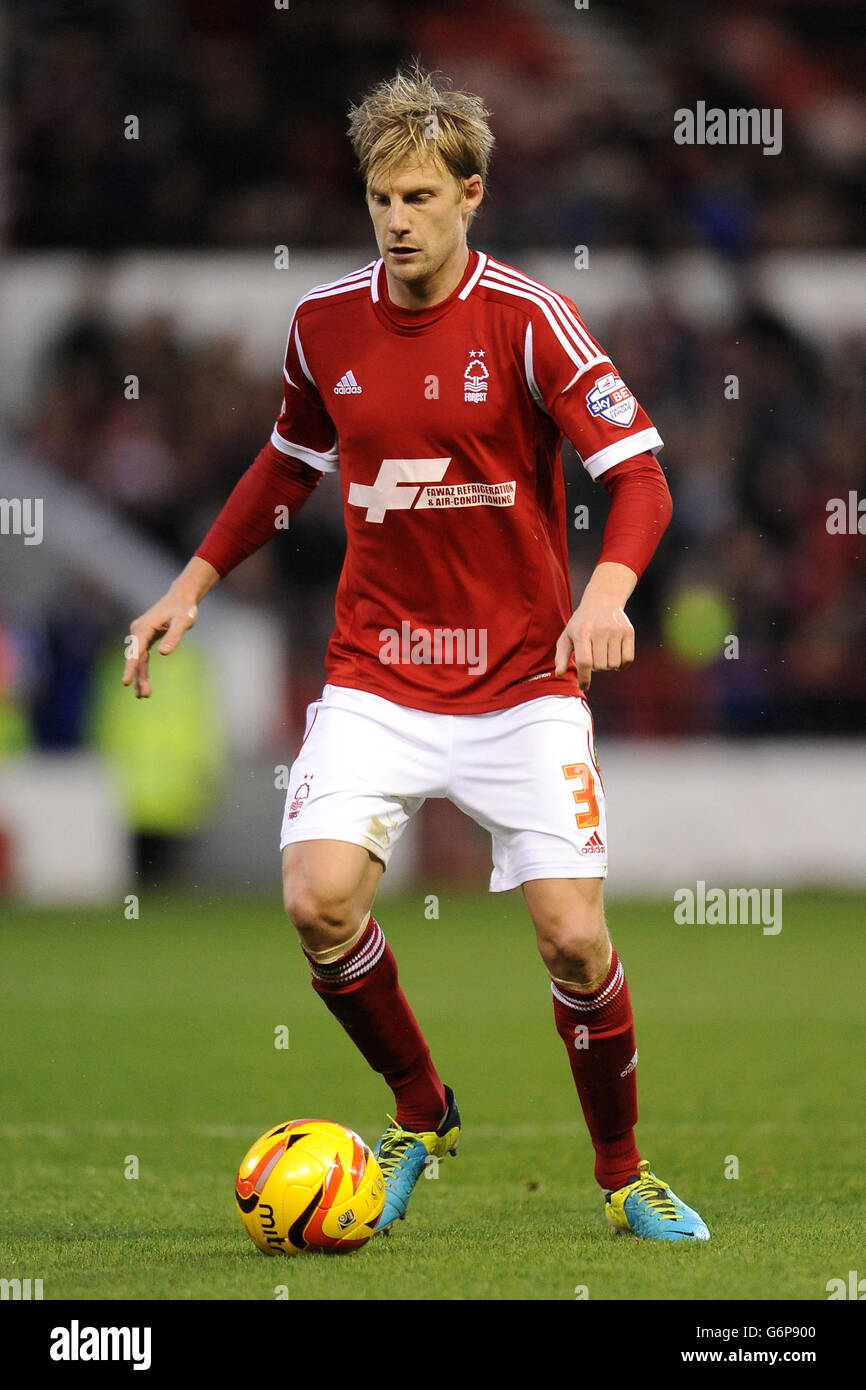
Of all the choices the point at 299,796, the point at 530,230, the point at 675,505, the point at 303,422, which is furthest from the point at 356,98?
the point at 299,796

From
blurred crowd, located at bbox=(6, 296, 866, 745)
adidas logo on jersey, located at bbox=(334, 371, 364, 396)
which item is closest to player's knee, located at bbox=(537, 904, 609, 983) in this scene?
adidas logo on jersey, located at bbox=(334, 371, 364, 396)

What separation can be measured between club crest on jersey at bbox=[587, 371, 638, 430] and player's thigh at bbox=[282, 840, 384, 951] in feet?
3.46

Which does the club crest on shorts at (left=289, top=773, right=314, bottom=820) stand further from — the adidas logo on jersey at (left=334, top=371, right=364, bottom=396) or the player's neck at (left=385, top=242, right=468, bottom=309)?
the player's neck at (left=385, top=242, right=468, bottom=309)

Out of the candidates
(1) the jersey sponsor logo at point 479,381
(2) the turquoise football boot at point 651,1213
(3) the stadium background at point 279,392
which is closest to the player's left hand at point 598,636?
(1) the jersey sponsor logo at point 479,381

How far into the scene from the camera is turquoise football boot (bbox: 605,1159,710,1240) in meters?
4.33

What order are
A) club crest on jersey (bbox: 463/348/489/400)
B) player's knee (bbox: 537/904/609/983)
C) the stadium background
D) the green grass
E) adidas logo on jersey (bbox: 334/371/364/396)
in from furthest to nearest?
the stadium background, adidas logo on jersey (bbox: 334/371/364/396), club crest on jersey (bbox: 463/348/489/400), player's knee (bbox: 537/904/609/983), the green grass

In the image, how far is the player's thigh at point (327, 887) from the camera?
4336 millimetres

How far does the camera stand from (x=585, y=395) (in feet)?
14.2

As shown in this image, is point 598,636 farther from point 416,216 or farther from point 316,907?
point 416,216

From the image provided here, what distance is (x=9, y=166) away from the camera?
1756 centimetres

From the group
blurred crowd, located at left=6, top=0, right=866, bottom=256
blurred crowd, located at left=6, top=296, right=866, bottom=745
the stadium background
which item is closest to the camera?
the stadium background

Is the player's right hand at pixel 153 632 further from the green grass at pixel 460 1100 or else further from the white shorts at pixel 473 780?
the green grass at pixel 460 1100

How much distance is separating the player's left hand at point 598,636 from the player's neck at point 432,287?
810 millimetres
